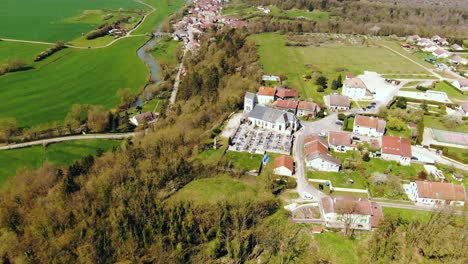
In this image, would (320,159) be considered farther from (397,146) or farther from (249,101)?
(249,101)

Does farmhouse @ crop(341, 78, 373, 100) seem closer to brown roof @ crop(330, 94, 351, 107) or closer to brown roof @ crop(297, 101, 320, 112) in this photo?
brown roof @ crop(330, 94, 351, 107)

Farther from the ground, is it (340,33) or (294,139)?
(340,33)

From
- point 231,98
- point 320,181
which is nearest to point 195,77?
point 231,98

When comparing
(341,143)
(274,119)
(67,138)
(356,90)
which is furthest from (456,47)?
(67,138)

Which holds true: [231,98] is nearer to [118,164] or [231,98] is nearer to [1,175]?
[118,164]

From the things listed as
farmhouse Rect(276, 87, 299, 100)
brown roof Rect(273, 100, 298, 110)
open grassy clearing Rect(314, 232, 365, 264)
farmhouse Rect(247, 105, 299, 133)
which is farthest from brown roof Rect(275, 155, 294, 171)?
farmhouse Rect(276, 87, 299, 100)
